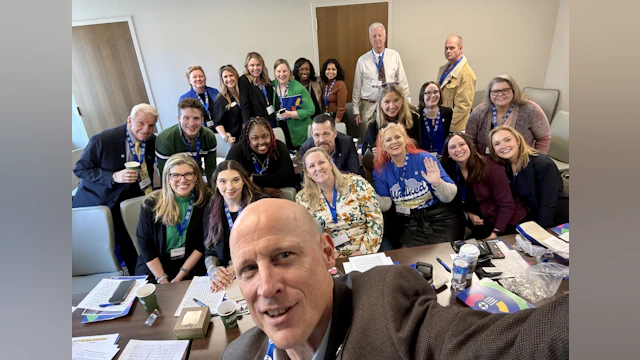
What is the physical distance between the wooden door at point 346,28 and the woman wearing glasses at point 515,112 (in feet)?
9.81

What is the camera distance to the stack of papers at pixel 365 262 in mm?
1803

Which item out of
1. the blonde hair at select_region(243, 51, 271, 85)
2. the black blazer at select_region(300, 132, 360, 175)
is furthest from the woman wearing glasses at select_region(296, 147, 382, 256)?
the blonde hair at select_region(243, 51, 271, 85)

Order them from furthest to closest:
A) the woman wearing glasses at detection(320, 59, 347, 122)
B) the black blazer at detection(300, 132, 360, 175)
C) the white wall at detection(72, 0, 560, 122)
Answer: the white wall at detection(72, 0, 560, 122) → the woman wearing glasses at detection(320, 59, 347, 122) → the black blazer at detection(300, 132, 360, 175)

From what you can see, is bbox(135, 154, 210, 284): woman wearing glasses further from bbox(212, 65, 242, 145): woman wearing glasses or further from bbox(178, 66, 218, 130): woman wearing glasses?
bbox(178, 66, 218, 130): woman wearing glasses

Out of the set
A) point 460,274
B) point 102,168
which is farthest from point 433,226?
point 102,168

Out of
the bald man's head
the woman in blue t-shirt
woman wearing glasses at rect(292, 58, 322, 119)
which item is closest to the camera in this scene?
the bald man's head

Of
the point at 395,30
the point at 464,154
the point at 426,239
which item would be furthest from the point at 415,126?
the point at 395,30

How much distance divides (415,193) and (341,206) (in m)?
0.65

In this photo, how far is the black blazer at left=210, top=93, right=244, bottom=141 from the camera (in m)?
4.10

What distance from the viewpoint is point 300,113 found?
13.5 ft

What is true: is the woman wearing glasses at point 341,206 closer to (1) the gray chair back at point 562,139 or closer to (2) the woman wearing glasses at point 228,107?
(1) the gray chair back at point 562,139

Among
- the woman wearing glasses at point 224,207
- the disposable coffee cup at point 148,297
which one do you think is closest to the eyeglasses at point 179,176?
the woman wearing glasses at point 224,207

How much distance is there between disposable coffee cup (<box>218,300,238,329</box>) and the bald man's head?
552mm
